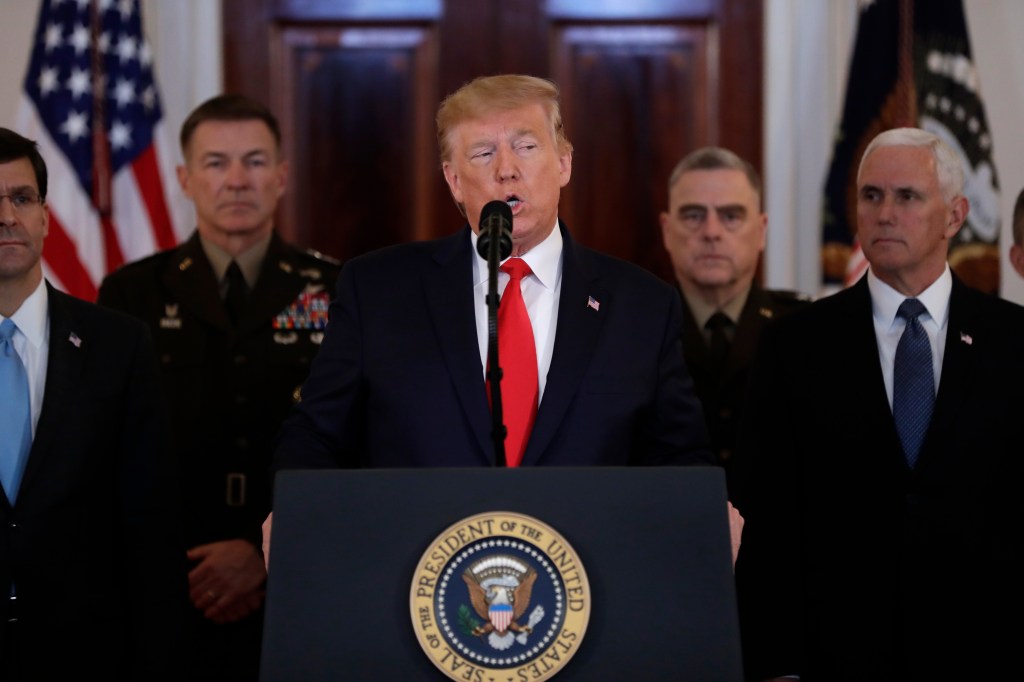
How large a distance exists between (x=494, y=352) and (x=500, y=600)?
34cm

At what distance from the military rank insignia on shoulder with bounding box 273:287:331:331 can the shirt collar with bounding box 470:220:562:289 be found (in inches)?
54.0

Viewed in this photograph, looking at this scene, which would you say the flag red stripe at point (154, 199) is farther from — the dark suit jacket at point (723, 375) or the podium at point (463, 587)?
the podium at point (463, 587)

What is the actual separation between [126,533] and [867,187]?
1.76 m

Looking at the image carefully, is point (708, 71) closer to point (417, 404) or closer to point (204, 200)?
point (204, 200)

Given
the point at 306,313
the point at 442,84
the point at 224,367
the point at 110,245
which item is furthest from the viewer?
the point at 442,84

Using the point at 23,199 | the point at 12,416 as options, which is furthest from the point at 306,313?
the point at 12,416


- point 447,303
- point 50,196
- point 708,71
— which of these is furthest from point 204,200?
point 708,71

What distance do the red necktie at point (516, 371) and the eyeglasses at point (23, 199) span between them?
117cm

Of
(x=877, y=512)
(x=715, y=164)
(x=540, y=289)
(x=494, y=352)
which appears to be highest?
(x=715, y=164)

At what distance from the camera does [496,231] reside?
5.90 ft

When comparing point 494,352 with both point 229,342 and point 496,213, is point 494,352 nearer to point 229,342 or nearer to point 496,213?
point 496,213

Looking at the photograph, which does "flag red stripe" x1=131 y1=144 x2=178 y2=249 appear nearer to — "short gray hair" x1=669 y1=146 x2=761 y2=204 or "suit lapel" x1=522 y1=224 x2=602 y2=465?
"short gray hair" x1=669 y1=146 x2=761 y2=204

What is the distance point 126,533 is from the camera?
2.72 meters

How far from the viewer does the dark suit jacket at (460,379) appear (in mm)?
2113
